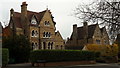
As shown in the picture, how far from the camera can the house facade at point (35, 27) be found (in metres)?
57.5

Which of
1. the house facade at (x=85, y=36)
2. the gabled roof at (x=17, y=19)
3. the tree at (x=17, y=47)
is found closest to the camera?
the tree at (x=17, y=47)

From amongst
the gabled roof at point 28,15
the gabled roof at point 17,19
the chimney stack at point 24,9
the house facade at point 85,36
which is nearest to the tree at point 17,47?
the gabled roof at point 17,19

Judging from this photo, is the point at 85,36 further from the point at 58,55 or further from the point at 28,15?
the point at 58,55

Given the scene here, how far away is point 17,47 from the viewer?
4906cm

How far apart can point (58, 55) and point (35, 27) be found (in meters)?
18.6

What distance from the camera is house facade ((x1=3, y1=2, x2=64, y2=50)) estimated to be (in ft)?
189

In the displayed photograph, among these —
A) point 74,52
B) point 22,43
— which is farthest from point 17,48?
point 74,52

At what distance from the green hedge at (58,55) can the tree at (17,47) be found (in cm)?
887

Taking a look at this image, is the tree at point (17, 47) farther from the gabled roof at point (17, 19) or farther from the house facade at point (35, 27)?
the gabled roof at point (17, 19)

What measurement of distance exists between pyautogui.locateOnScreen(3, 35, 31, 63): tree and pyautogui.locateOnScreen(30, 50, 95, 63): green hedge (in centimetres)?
887

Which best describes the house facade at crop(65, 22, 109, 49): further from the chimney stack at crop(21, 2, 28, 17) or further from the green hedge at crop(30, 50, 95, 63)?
the green hedge at crop(30, 50, 95, 63)

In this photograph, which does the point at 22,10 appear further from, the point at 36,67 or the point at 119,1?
the point at 119,1

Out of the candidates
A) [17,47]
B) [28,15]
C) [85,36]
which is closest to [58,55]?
[17,47]

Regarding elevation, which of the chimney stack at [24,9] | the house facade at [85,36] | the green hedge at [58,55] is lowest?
the green hedge at [58,55]
